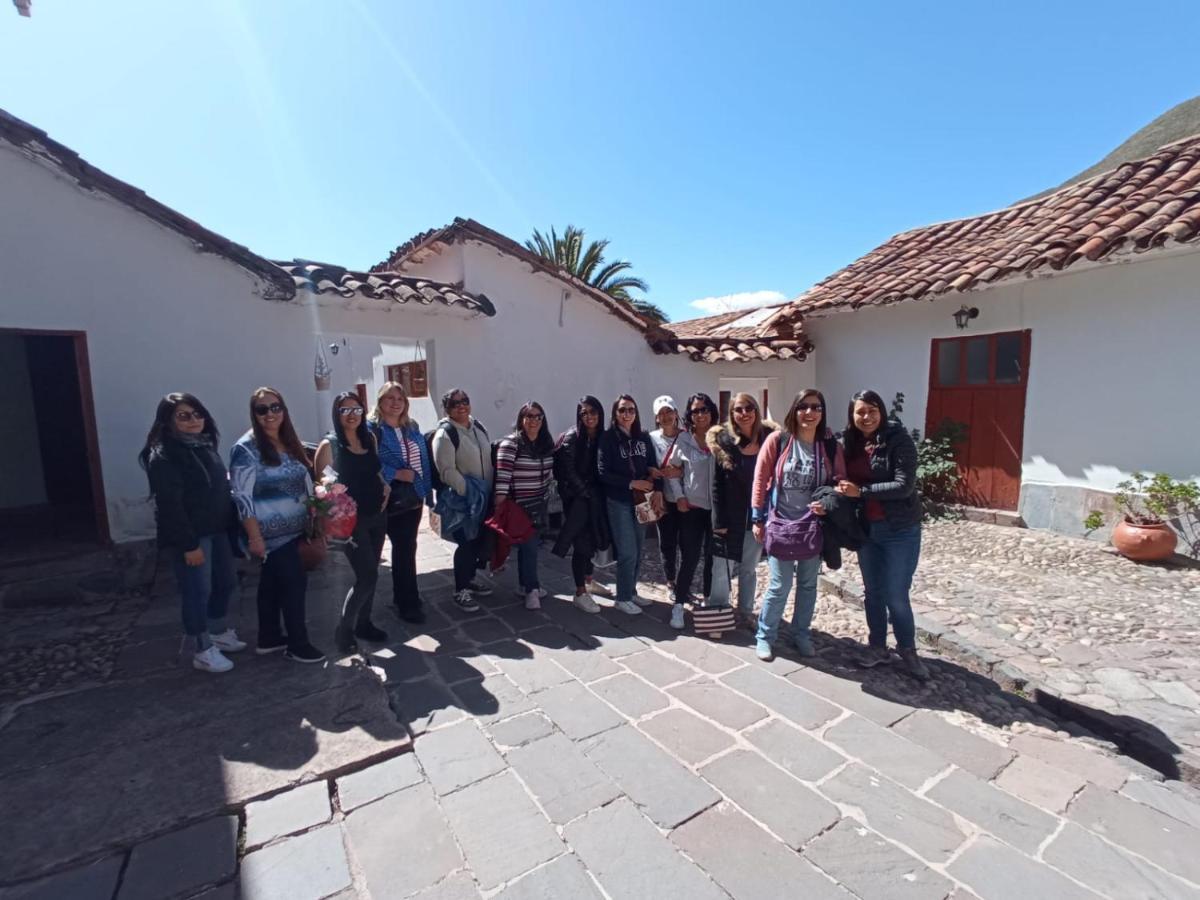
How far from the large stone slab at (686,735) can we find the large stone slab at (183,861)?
185cm

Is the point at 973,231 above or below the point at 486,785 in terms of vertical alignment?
above

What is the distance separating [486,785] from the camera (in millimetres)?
2498

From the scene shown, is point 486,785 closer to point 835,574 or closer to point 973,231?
point 835,574

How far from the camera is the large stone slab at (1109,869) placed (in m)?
1.97

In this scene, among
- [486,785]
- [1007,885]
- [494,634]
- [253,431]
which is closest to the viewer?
[1007,885]

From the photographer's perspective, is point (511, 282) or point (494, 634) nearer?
point (494, 634)

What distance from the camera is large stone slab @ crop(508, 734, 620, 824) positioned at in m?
2.38

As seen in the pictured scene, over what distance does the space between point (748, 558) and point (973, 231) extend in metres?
7.83

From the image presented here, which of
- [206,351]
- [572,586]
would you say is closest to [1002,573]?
[572,586]

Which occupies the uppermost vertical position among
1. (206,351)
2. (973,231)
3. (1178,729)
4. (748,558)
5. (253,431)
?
(973,231)

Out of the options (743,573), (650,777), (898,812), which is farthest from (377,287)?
(898,812)

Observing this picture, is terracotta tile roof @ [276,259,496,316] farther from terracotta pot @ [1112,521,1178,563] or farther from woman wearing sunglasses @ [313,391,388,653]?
terracotta pot @ [1112,521,1178,563]

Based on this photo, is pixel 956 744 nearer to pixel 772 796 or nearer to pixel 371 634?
pixel 772 796

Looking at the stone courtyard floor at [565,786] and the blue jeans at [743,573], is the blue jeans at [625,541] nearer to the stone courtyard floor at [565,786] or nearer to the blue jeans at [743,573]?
the blue jeans at [743,573]
